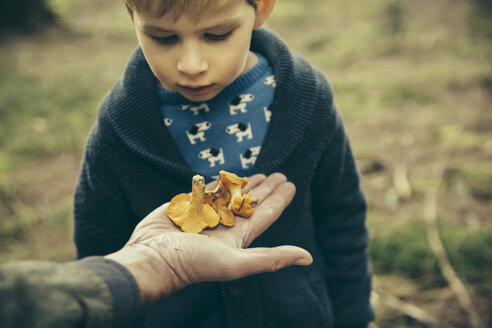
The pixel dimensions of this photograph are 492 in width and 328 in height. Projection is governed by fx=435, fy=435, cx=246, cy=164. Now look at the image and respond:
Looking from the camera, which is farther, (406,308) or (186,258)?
(406,308)

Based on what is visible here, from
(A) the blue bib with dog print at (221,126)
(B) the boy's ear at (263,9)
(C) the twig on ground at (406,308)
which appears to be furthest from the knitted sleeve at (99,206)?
(C) the twig on ground at (406,308)

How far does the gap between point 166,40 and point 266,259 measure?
0.66m

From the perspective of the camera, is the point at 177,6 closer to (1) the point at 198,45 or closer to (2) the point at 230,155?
(1) the point at 198,45

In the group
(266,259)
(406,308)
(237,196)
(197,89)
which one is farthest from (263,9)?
(406,308)

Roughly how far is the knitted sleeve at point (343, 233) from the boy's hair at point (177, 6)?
593 mm

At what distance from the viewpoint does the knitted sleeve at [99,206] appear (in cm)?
139

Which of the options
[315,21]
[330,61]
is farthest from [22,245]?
[315,21]

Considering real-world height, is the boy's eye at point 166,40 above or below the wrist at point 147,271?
Result: above

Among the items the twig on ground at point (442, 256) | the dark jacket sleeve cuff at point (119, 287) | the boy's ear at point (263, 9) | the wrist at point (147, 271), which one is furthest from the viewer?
the twig on ground at point (442, 256)

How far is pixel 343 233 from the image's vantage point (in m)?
1.59

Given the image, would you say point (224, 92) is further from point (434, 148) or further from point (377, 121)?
point (377, 121)

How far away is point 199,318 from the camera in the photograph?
4.72 feet

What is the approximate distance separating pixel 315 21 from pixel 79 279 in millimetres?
6444

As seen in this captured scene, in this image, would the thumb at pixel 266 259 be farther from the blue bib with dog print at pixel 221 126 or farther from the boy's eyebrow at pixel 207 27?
the boy's eyebrow at pixel 207 27
